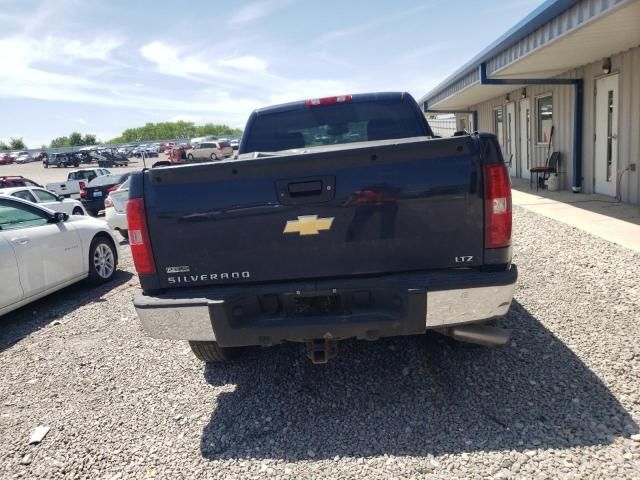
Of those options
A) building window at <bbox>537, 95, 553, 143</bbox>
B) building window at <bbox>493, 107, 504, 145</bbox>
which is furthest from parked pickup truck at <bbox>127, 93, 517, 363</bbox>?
building window at <bbox>493, 107, 504, 145</bbox>

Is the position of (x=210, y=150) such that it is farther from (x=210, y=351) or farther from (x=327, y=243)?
(x=327, y=243)

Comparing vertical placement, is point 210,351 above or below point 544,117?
below

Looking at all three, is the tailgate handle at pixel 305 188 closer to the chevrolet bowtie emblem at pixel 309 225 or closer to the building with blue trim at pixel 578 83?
A: the chevrolet bowtie emblem at pixel 309 225

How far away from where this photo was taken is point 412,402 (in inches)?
127

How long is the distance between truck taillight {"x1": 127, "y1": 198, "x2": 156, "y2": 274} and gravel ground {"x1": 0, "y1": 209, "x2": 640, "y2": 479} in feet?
3.59

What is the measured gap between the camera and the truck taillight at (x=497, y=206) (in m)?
2.73

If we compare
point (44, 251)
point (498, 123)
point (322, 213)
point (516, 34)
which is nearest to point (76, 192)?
point (44, 251)

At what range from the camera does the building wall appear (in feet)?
29.8

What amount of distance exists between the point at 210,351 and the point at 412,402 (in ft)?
4.90

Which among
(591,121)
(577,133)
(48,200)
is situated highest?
(591,121)

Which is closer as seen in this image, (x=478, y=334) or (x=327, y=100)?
(x=478, y=334)

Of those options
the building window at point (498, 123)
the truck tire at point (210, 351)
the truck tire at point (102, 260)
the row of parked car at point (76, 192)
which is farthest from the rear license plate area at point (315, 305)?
the building window at point (498, 123)

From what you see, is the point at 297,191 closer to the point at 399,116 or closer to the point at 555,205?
the point at 399,116

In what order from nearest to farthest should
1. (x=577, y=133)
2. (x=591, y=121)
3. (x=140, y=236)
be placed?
(x=140, y=236), (x=591, y=121), (x=577, y=133)
